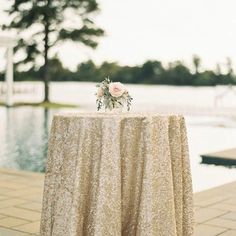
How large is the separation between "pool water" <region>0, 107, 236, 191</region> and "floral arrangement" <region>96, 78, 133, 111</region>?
3120 millimetres

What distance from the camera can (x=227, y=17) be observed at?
2778 centimetres

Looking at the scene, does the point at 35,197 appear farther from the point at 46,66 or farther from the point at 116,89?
the point at 46,66

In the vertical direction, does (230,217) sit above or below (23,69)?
below

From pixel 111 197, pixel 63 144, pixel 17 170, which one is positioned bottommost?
pixel 17 170

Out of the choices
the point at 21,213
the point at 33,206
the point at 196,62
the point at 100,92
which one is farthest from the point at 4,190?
the point at 196,62

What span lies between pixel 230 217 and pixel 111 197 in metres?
2.14

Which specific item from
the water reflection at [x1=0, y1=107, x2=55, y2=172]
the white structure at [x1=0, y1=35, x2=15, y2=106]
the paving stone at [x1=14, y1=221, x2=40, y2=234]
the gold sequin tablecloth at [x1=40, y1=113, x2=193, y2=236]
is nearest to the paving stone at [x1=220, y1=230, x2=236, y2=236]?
the gold sequin tablecloth at [x1=40, y1=113, x2=193, y2=236]

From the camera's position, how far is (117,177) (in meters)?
3.30

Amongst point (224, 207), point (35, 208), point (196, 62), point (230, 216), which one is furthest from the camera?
point (196, 62)

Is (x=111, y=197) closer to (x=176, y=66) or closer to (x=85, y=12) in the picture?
(x=85, y=12)

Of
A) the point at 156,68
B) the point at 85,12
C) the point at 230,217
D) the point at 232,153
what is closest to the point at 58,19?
the point at 85,12

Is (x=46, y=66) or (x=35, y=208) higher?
(x=46, y=66)

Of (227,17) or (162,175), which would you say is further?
(227,17)

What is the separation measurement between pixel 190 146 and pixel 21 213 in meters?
6.59
